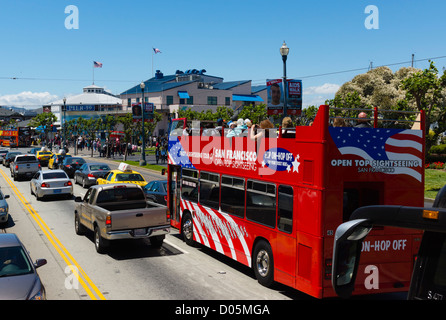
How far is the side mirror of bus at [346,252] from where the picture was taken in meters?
3.89

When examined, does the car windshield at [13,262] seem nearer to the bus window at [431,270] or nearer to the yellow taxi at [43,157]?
the bus window at [431,270]

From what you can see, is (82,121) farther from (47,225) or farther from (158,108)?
(47,225)

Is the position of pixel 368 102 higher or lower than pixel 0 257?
higher

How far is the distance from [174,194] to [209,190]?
3.05m

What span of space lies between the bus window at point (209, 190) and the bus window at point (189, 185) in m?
0.49

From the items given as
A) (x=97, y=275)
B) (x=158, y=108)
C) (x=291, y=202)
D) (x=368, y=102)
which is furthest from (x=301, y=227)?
(x=158, y=108)

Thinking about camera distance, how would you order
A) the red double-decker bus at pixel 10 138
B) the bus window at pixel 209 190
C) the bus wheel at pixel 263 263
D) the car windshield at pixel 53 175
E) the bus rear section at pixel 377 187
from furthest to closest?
the red double-decker bus at pixel 10 138
the car windshield at pixel 53 175
the bus window at pixel 209 190
the bus wheel at pixel 263 263
the bus rear section at pixel 377 187

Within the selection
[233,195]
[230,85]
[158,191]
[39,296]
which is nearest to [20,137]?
[230,85]

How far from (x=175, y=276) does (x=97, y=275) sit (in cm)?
190

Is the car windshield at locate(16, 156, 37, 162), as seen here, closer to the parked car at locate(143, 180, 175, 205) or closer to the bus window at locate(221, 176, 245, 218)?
the parked car at locate(143, 180, 175, 205)

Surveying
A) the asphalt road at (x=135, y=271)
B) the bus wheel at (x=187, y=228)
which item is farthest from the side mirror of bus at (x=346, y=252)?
the bus wheel at (x=187, y=228)

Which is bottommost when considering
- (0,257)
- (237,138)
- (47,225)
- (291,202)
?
(47,225)

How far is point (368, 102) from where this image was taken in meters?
57.1
